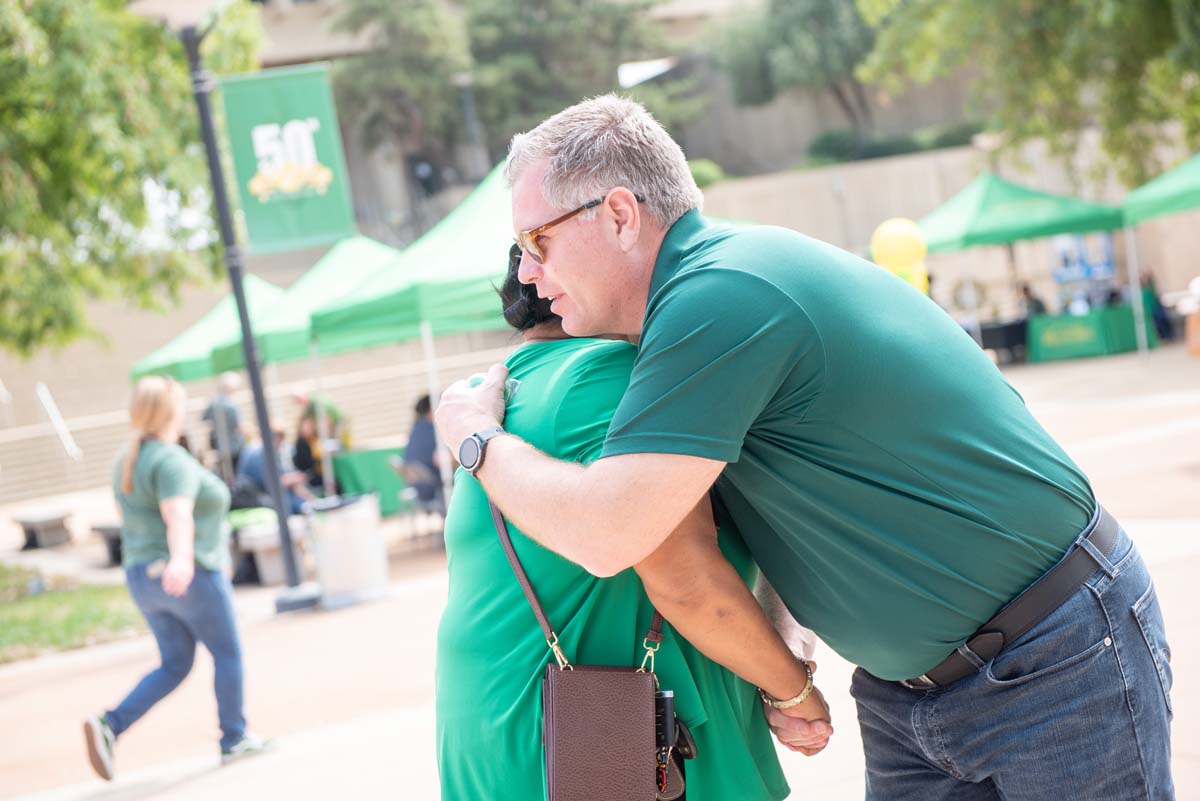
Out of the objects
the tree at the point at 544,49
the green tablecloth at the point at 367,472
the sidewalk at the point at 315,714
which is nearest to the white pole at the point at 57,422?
the green tablecloth at the point at 367,472

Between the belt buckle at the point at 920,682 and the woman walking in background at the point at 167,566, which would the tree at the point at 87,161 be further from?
the belt buckle at the point at 920,682

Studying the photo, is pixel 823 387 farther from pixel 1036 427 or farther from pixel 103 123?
pixel 103 123

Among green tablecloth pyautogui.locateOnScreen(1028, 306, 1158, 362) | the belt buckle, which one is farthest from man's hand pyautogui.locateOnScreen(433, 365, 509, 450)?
green tablecloth pyautogui.locateOnScreen(1028, 306, 1158, 362)

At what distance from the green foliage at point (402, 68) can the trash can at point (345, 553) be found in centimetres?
3146

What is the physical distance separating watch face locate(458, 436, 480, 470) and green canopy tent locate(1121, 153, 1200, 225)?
1780 cm

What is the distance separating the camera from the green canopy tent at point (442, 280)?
11352 mm

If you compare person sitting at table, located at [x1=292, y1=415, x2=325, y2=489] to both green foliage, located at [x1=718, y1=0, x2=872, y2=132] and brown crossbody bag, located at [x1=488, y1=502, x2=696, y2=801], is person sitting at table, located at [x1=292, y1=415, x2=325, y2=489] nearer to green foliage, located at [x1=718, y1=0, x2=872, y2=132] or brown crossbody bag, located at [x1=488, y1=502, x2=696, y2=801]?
brown crossbody bag, located at [x1=488, y1=502, x2=696, y2=801]

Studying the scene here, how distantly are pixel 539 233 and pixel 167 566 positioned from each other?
14.8ft

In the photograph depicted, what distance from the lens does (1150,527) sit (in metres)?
7.56

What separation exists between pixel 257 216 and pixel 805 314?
31.3ft

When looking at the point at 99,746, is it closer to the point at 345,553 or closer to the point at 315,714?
the point at 315,714

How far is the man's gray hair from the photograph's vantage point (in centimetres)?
202

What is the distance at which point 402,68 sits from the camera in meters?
40.2

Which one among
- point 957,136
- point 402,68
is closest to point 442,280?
point 402,68
